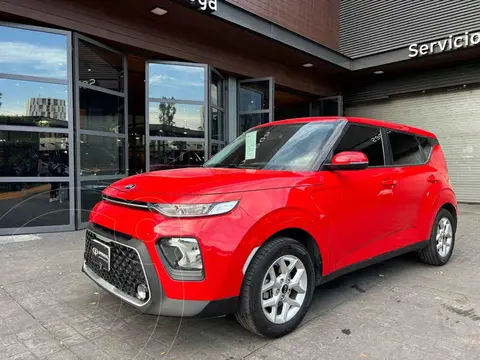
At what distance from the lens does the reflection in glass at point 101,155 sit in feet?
24.2

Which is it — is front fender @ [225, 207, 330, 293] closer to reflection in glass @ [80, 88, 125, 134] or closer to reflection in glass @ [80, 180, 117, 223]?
reflection in glass @ [80, 180, 117, 223]

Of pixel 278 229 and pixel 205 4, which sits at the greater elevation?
pixel 205 4

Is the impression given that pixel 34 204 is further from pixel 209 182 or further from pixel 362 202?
pixel 362 202

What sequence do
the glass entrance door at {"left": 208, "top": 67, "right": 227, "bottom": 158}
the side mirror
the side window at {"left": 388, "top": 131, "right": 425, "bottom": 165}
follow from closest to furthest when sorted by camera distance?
the side mirror
the side window at {"left": 388, "top": 131, "right": 425, "bottom": 165}
the glass entrance door at {"left": 208, "top": 67, "right": 227, "bottom": 158}

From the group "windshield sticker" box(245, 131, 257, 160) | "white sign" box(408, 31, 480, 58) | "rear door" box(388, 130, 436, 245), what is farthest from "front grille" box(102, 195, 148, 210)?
"white sign" box(408, 31, 480, 58)

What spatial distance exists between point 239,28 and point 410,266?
6.24 m

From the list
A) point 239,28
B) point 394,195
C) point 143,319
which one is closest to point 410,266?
point 394,195

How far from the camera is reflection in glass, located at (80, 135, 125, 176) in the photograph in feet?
24.2

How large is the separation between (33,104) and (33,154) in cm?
93

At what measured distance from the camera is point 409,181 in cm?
419

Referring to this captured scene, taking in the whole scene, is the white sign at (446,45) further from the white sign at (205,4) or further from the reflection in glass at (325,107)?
the white sign at (205,4)

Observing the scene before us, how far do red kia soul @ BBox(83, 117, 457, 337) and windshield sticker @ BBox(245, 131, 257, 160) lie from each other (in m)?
0.02


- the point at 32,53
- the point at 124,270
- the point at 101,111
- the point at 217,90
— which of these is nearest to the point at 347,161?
the point at 124,270

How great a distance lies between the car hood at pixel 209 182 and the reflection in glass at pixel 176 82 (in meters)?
6.11
